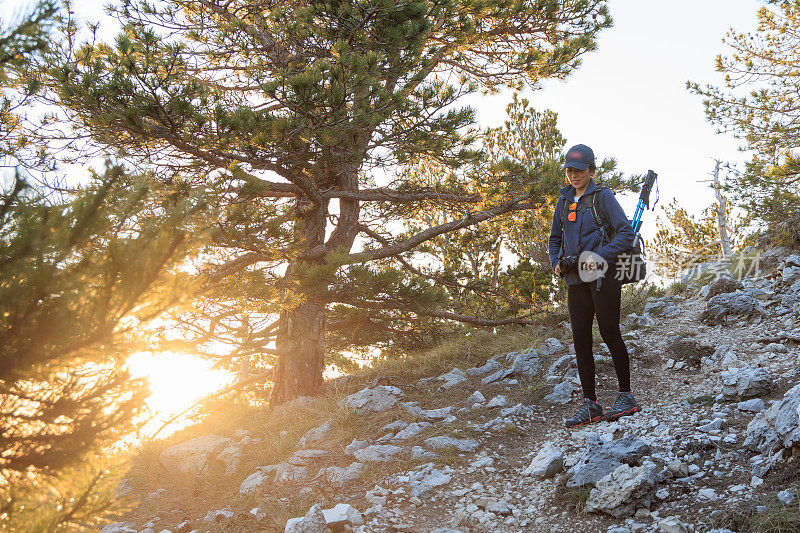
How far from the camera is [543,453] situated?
4344mm

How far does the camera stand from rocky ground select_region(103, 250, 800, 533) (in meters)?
3.30

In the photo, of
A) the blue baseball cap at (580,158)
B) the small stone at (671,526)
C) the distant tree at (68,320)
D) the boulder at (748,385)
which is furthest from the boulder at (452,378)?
the distant tree at (68,320)

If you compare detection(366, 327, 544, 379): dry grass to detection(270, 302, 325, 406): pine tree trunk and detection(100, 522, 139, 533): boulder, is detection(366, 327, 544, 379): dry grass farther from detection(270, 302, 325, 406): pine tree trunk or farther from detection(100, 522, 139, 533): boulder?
detection(100, 522, 139, 533): boulder

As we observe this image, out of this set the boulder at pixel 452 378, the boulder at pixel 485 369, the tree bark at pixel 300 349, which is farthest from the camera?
the tree bark at pixel 300 349

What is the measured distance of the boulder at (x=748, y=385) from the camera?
15.3 feet

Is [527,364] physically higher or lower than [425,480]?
higher

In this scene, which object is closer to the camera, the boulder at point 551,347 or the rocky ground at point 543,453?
the rocky ground at point 543,453

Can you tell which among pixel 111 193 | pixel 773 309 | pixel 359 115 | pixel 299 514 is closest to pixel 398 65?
pixel 359 115

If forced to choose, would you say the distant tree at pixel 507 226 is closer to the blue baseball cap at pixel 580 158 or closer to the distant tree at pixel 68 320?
the blue baseball cap at pixel 580 158

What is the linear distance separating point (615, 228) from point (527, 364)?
10.00ft

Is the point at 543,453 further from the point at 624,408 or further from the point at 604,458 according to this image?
the point at 624,408

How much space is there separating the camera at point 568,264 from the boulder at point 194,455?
411 centimetres

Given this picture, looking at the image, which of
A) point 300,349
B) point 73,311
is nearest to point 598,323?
point 73,311

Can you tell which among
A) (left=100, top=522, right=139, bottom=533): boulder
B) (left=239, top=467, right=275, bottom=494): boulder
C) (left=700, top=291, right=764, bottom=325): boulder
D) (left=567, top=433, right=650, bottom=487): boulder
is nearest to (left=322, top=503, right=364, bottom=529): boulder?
(left=239, top=467, right=275, bottom=494): boulder
